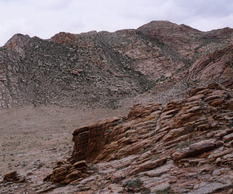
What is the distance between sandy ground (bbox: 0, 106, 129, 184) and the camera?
51.4 ft

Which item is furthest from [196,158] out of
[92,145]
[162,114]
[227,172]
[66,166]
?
[92,145]

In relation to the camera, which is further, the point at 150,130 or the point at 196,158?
the point at 150,130

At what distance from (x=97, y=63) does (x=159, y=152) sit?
44.8m

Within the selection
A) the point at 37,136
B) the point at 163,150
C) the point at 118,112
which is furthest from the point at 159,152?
the point at 118,112

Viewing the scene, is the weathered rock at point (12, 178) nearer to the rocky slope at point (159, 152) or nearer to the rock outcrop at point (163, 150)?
the rocky slope at point (159, 152)

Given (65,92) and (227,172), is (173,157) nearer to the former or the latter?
(227,172)

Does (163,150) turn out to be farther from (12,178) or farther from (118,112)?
(118,112)

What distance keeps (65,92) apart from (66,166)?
3502cm

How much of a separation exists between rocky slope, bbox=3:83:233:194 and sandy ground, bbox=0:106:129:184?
118 inches

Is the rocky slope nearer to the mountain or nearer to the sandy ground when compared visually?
the mountain

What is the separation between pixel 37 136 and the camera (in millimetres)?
26922

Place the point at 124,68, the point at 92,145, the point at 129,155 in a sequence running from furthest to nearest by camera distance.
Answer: the point at 124,68
the point at 92,145
the point at 129,155

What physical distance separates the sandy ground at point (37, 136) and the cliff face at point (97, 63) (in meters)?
3.75

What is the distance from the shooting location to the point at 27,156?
61.3 ft
